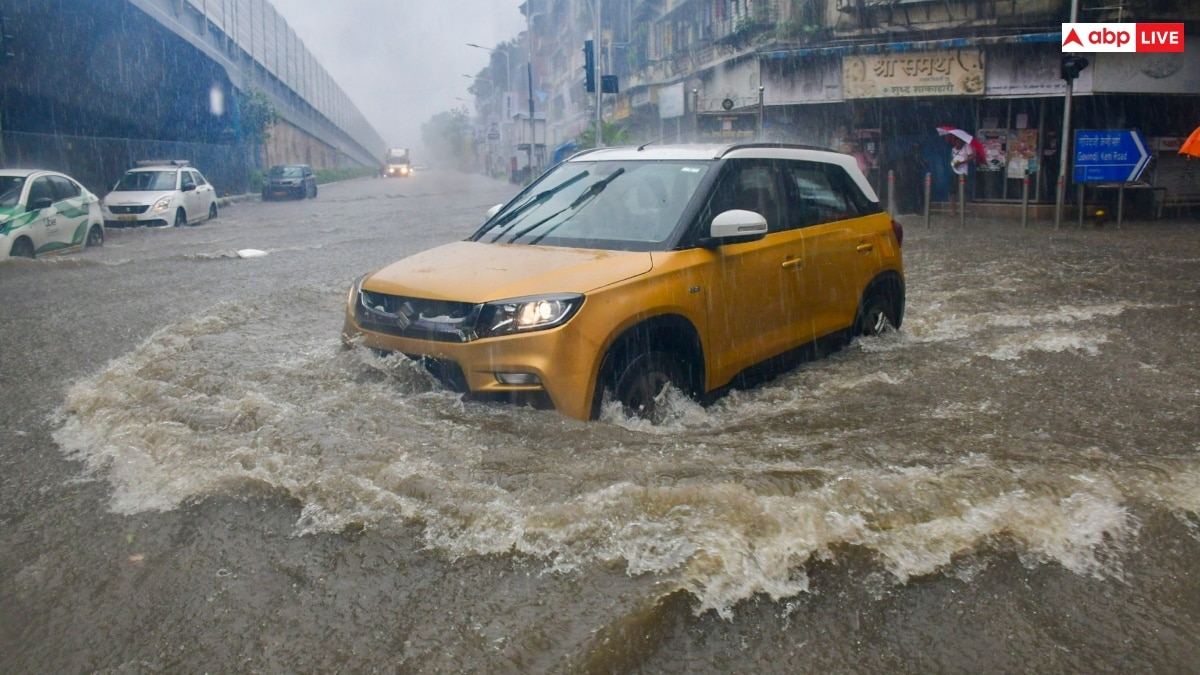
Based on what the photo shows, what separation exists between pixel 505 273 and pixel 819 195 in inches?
97.7

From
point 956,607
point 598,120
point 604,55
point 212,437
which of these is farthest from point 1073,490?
point 604,55

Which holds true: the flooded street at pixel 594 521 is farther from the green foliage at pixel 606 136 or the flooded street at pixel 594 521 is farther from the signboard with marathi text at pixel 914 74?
the green foliage at pixel 606 136

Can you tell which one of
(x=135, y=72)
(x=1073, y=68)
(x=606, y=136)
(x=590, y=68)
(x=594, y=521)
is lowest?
(x=594, y=521)

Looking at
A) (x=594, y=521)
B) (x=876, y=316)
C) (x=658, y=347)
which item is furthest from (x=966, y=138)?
(x=594, y=521)

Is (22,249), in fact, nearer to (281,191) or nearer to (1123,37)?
(1123,37)

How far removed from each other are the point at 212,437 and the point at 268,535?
1.21 m

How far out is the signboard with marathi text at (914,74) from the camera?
69.9 feet

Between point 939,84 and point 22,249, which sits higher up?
point 939,84

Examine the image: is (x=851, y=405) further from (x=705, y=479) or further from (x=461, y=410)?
(x=461, y=410)

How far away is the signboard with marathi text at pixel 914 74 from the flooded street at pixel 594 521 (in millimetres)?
15865

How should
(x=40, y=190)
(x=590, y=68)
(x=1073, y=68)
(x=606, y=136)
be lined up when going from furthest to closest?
(x=606, y=136), (x=590, y=68), (x=1073, y=68), (x=40, y=190)

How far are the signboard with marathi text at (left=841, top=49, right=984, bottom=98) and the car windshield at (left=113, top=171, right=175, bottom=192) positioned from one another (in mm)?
15170

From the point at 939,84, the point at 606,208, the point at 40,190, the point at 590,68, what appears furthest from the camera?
the point at 590,68

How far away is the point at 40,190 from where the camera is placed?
578 inches
